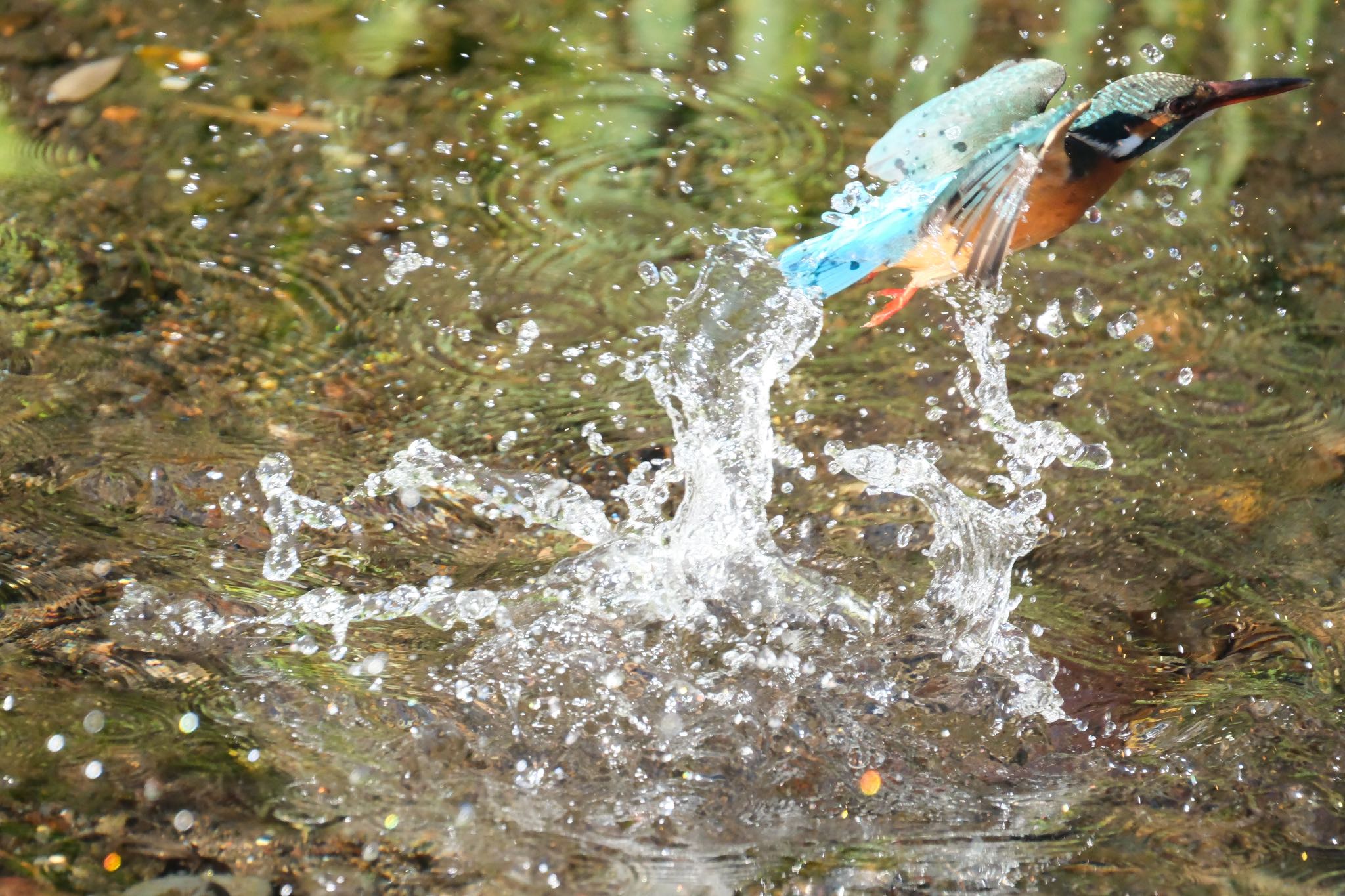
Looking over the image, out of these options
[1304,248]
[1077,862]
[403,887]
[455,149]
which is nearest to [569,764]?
[403,887]

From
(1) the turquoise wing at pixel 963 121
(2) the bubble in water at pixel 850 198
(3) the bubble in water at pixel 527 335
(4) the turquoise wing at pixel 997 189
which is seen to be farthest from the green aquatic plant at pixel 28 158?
(4) the turquoise wing at pixel 997 189

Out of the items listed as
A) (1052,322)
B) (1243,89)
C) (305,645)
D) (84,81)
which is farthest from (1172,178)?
(84,81)

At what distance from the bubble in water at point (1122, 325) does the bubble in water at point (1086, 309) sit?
0.04m

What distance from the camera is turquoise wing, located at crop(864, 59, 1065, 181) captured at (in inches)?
89.3

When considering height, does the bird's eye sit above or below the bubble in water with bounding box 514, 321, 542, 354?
above

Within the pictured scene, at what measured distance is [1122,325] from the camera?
3.30 metres

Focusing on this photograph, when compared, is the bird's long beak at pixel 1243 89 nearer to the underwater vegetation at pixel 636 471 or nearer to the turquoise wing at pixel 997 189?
the turquoise wing at pixel 997 189

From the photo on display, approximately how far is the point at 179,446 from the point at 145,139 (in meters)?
1.14

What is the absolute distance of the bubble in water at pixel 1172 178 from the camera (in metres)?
3.56

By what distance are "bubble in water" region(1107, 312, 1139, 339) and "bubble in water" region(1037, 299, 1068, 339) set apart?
109mm

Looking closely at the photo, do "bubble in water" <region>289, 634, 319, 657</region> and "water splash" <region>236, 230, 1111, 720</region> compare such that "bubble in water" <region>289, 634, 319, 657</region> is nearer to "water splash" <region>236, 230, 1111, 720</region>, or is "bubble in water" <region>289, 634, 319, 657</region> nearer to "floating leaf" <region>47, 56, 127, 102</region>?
"water splash" <region>236, 230, 1111, 720</region>

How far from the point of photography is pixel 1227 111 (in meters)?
3.77

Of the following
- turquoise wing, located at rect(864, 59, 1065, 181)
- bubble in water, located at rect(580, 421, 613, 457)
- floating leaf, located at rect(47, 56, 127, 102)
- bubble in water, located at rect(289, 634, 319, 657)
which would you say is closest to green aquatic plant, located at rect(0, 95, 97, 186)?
floating leaf, located at rect(47, 56, 127, 102)

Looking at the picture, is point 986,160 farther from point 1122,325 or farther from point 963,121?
point 1122,325
